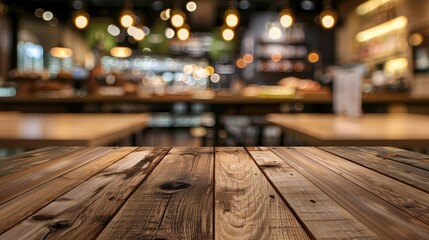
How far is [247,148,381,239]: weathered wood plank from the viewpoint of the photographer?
2.03ft

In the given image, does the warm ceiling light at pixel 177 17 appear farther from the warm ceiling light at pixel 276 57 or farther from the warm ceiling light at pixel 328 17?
the warm ceiling light at pixel 276 57

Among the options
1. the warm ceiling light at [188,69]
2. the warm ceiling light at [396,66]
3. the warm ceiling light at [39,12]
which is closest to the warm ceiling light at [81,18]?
the warm ceiling light at [39,12]

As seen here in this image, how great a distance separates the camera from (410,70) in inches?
273

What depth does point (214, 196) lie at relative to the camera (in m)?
0.84

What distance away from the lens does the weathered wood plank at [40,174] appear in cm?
89

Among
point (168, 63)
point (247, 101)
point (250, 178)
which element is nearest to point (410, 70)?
point (247, 101)

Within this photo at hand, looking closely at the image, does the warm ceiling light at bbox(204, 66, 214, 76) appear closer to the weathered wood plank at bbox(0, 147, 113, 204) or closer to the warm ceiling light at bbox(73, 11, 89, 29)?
the warm ceiling light at bbox(73, 11, 89, 29)

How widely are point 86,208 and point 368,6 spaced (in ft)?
30.4

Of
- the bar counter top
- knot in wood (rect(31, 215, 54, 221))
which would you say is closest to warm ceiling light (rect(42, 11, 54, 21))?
the bar counter top

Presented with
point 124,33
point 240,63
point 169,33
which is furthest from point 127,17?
point 240,63

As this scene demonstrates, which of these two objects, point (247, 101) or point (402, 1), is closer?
point (247, 101)

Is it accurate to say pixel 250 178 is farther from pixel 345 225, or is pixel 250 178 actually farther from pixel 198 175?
pixel 345 225

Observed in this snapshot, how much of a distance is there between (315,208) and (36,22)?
1394 centimetres

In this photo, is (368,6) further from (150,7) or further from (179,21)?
(150,7)
